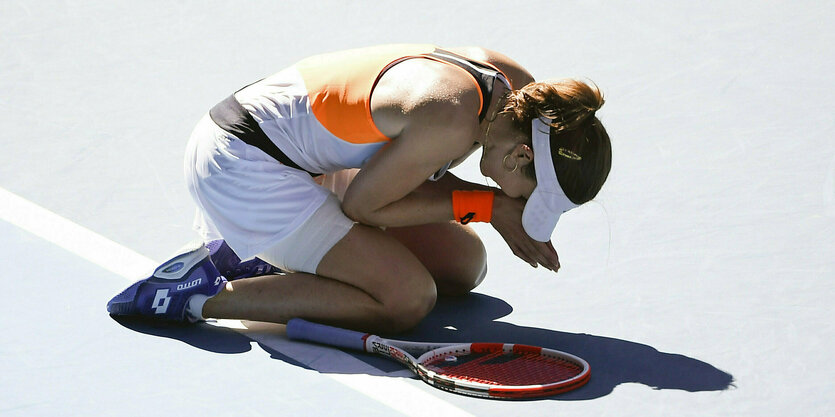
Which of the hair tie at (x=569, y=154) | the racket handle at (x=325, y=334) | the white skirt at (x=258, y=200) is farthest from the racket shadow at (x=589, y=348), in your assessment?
the hair tie at (x=569, y=154)

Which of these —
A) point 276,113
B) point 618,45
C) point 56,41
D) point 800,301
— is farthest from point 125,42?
point 800,301

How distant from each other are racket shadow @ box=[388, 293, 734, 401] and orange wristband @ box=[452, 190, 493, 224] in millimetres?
425

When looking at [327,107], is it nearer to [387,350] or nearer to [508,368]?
[387,350]

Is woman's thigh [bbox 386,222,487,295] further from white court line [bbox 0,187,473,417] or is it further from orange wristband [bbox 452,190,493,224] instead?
white court line [bbox 0,187,473,417]

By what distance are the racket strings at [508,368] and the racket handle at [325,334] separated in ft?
1.08

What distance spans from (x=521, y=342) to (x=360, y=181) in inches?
30.6

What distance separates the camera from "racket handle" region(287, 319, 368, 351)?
402 cm

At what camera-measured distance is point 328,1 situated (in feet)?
27.7

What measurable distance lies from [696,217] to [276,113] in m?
1.96

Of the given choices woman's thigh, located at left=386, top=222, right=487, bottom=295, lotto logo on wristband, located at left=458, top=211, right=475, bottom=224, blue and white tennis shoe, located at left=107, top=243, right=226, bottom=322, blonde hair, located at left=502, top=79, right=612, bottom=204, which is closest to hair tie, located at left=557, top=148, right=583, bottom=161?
blonde hair, located at left=502, top=79, right=612, bottom=204

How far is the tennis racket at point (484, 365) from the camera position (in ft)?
11.8

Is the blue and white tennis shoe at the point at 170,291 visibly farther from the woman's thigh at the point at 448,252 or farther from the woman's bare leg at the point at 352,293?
the woman's thigh at the point at 448,252

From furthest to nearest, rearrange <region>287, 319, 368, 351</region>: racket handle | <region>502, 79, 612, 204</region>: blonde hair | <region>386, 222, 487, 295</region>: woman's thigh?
<region>386, 222, 487, 295</region>: woman's thigh, <region>287, 319, 368, 351</region>: racket handle, <region>502, 79, 612, 204</region>: blonde hair

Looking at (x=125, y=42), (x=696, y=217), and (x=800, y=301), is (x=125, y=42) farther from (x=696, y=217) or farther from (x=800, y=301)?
(x=800, y=301)
